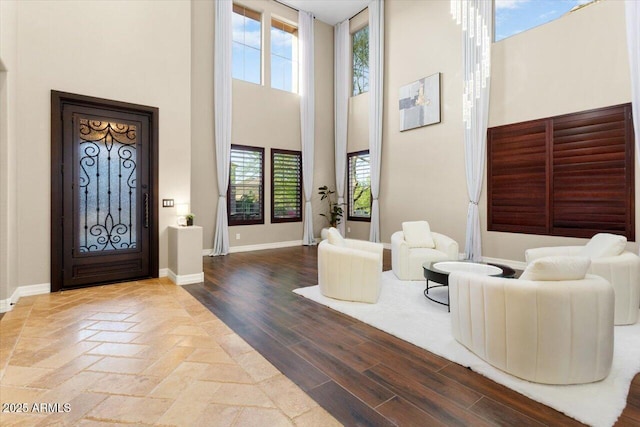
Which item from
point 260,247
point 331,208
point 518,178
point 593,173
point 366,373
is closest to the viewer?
point 366,373

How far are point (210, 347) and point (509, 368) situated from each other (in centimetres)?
222

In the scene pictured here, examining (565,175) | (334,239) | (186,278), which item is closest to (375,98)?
(565,175)

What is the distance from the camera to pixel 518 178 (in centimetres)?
542

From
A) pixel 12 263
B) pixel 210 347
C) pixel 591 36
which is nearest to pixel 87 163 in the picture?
pixel 12 263

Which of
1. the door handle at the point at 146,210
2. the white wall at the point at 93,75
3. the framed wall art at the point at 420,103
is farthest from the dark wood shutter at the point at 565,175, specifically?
the door handle at the point at 146,210

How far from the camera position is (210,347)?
2.62 meters

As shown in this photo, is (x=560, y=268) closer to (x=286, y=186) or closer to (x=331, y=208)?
(x=286, y=186)

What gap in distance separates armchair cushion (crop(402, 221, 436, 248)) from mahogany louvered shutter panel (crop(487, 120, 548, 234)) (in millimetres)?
1572

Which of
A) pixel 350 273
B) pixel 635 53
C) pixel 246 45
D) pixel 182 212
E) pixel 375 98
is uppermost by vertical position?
pixel 246 45

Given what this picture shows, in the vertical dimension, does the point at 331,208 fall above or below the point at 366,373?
above

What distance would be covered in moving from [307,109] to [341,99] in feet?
3.61

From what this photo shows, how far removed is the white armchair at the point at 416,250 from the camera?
4.55 meters

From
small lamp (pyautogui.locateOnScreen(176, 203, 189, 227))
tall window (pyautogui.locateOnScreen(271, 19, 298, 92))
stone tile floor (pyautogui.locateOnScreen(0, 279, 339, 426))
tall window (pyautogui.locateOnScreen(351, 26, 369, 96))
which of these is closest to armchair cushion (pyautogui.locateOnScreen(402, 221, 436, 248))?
stone tile floor (pyautogui.locateOnScreen(0, 279, 339, 426))

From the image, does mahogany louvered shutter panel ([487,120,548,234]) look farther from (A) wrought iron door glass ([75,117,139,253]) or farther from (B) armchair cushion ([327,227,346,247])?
(A) wrought iron door glass ([75,117,139,253])
